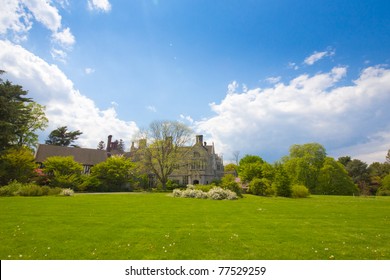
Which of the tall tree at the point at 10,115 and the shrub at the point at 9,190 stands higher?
the tall tree at the point at 10,115

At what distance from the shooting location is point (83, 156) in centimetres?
4800

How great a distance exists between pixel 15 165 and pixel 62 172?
676cm

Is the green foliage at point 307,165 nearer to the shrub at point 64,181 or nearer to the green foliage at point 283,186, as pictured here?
the green foliage at point 283,186

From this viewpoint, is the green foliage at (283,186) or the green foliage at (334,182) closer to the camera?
the green foliage at (283,186)

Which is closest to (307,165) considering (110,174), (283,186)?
(283,186)

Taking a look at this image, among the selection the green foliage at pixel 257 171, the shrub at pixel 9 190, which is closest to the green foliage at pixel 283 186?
the green foliage at pixel 257 171

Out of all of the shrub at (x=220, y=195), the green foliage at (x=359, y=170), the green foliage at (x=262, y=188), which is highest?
the green foliage at (x=359, y=170)

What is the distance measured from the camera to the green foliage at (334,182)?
42.5m

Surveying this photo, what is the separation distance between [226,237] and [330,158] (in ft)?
149

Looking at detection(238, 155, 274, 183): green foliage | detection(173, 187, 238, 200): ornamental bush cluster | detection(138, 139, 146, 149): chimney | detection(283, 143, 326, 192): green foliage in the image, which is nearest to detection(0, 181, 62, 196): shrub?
detection(173, 187, 238, 200): ornamental bush cluster

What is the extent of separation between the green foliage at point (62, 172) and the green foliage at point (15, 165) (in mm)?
3770

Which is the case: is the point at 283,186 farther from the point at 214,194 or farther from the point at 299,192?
the point at 214,194

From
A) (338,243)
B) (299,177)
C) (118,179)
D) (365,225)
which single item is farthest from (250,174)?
(338,243)
